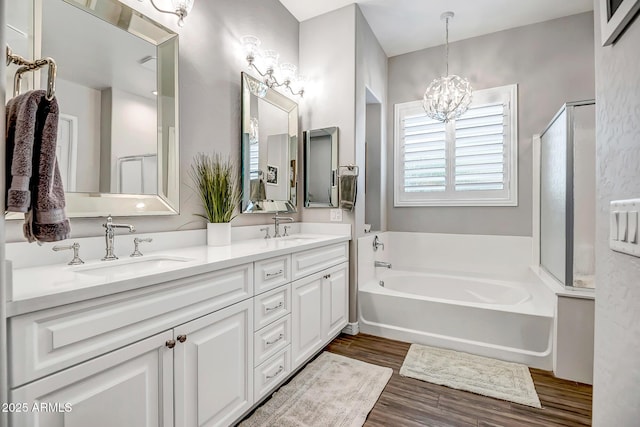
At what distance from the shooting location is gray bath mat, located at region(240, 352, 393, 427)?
1.54 meters

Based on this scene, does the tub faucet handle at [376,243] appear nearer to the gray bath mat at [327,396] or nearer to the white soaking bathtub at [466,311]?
the white soaking bathtub at [466,311]

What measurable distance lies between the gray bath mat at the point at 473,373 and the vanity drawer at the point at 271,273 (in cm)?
105

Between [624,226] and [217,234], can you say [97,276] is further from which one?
[624,226]

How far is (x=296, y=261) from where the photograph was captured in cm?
186

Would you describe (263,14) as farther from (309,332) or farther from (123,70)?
(309,332)

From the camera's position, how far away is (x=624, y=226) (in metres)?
0.63

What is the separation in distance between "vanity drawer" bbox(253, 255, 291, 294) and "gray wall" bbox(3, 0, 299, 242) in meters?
0.56

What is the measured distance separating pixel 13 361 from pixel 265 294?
976 millimetres

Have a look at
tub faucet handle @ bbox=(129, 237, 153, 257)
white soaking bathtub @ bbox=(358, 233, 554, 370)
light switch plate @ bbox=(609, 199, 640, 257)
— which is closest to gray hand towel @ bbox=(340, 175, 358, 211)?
white soaking bathtub @ bbox=(358, 233, 554, 370)

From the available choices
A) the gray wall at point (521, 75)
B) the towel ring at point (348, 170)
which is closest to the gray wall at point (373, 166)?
the gray wall at point (521, 75)

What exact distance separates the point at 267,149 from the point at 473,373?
2168 millimetres

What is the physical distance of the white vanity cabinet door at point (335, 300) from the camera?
2.21m

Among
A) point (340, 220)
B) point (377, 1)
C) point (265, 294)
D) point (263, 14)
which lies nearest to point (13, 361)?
point (265, 294)

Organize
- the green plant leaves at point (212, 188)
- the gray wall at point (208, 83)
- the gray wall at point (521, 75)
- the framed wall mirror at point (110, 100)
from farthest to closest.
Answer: the gray wall at point (521, 75) < the green plant leaves at point (212, 188) < the gray wall at point (208, 83) < the framed wall mirror at point (110, 100)
